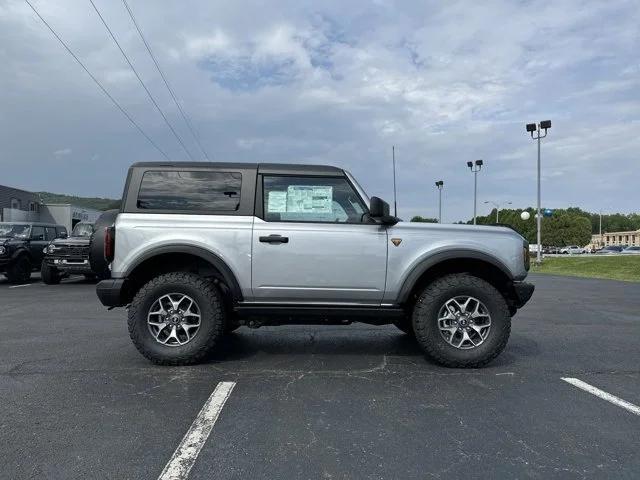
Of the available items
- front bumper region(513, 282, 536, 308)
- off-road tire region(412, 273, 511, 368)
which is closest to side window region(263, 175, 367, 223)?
off-road tire region(412, 273, 511, 368)

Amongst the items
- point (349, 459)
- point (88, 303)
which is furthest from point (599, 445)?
point (88, 303)

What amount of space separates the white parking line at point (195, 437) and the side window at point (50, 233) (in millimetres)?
14287

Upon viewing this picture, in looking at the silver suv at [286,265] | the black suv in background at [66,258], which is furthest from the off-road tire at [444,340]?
the black suv in background at [66,258]

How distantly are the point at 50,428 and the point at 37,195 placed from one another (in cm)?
5051

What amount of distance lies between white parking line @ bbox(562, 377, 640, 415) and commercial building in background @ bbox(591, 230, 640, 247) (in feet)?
455

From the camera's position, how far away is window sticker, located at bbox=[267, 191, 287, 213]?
17.1ft

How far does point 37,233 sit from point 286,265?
13.6m

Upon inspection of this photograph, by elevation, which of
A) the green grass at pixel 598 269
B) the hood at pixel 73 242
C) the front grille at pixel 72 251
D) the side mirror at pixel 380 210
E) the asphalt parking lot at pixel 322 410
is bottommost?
the green grass at pixel 598 269

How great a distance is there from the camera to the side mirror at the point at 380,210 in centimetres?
498

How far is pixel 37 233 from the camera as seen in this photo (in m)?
15.7

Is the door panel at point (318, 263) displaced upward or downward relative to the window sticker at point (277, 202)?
downward

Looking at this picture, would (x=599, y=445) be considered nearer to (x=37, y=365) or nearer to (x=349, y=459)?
(x=349, y=459)

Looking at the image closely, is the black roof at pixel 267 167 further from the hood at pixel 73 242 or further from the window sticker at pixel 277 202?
the hood at pixel 73 242

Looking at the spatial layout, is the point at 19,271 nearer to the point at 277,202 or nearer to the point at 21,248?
the point at 21,248
